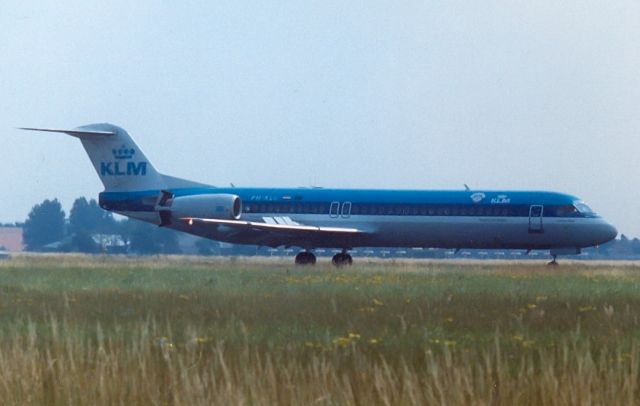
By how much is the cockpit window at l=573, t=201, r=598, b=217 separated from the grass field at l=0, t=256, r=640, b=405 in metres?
10.1

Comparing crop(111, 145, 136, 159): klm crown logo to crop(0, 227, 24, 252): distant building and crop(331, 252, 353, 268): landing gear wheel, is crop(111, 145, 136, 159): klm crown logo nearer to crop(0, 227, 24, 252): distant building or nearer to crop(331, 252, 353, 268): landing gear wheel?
crop(331, 252, 353, 268): landing gear wheel

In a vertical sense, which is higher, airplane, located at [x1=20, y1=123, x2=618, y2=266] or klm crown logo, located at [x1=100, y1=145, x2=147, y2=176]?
klm crown logo, located at [x1=100, y1=145, x2=147, y2=176]

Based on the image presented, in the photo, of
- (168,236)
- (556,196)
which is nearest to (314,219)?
(556,196)

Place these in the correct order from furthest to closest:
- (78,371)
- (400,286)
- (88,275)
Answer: (88,275)
(400,286)
(78,371)

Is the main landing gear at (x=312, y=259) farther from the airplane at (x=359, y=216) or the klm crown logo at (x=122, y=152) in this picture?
the klm crown logo at (x=122, y=152)

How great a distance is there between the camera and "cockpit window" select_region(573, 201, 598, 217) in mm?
36375

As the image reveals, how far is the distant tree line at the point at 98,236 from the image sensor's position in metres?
67.9

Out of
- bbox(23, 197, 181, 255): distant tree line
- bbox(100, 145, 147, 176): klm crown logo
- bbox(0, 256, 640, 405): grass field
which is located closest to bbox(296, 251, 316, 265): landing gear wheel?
bbox(100, 145, 147, 176): klm crown logo

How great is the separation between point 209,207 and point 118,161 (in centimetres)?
421

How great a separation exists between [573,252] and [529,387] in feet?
91.7

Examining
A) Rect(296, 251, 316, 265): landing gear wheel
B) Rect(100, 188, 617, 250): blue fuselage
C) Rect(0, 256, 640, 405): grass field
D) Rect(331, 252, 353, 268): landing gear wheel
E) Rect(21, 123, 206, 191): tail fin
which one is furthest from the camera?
Rect(21, 123, 206, 191): tail fin

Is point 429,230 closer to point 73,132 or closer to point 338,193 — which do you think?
point 338,193

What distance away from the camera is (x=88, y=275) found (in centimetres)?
2745

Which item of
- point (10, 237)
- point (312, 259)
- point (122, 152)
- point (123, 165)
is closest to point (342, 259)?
point (312, 259)
